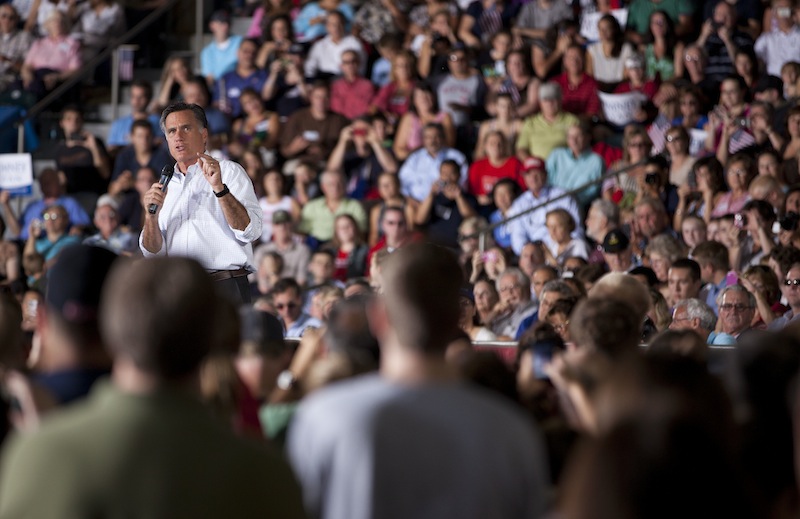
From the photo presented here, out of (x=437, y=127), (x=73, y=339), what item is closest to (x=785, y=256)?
(x=437, y=127)

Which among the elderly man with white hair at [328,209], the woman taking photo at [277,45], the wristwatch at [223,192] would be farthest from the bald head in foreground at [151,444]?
the woman taking photo at [277,45]

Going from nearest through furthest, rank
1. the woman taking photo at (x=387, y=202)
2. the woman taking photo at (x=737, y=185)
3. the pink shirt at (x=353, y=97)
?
the woman taking photo at (x=737, y=185)
the woman taking photo at (x=387, y=202)
the pink shirt at (x=353, y=97)

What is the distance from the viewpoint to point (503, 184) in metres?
10.4

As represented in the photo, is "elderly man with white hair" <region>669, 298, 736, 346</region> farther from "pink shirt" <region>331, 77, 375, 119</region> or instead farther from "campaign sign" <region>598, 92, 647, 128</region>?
"pink shirt" <region>331, 77, 375, 119</region>

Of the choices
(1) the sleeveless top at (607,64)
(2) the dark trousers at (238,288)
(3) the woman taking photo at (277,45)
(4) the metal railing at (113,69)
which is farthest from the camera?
(3) the woman taking photo at (277,45)

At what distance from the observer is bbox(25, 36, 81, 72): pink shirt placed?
13188 millimetres

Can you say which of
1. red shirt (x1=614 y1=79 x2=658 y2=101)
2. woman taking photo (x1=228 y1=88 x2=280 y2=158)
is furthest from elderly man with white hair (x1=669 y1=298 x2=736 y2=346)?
woman taking photo (x1=228 y1=88 x2=280 y2=158)

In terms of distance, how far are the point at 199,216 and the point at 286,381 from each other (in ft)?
9.10

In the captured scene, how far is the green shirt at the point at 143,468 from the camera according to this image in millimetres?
Answer: 2035

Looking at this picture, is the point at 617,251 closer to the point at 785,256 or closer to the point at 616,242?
the point at 616,242

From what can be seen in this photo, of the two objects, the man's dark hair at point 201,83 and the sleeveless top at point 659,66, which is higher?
the sleeveless top at point 659,66

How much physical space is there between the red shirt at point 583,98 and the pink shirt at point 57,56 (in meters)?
5.05

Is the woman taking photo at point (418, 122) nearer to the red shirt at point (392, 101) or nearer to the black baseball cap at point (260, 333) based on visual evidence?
the red shirt at point (392, 101)

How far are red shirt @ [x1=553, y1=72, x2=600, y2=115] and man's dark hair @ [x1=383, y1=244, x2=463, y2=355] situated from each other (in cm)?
869
